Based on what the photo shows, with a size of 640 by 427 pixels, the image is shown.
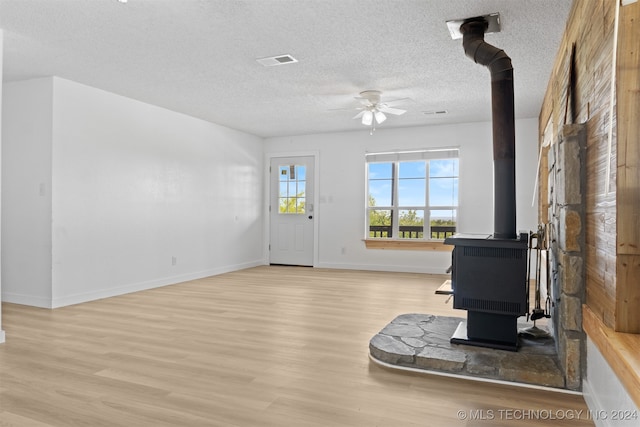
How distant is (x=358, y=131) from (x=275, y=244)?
2.59m

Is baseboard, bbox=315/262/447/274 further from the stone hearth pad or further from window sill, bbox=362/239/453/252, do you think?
the stone hearth pad

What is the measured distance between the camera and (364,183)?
7465 millimetres

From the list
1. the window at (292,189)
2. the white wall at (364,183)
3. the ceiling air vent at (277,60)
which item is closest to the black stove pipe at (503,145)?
the ceiling air vent at (277,60)

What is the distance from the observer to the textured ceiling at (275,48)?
9.78 feet

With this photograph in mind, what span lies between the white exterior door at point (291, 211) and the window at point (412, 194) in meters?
1.14

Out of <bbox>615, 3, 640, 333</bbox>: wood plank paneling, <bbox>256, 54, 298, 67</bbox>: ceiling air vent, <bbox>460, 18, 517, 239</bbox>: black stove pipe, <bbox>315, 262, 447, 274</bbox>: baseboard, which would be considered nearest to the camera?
<bbox>615, 3, 640, 333</bbox>: wood plank paneling

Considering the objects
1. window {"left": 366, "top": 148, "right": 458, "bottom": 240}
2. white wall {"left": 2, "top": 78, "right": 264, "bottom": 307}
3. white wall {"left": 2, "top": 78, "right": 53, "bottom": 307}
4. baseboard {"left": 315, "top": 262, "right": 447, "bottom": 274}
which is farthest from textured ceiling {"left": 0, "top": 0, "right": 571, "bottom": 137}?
baseboard {"left": 315, "top": 262, "right": 447, "bottom": 274}

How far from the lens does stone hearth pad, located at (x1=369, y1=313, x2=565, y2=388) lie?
249cm

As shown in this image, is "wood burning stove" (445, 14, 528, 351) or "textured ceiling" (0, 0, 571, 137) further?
"textured ceiling" (0, 0, 571, 137)

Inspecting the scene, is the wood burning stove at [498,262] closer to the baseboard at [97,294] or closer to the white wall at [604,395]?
the white wall at [604,395]

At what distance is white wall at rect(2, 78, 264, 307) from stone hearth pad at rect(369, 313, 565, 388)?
3516 mm

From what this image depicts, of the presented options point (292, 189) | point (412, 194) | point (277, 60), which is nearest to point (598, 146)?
point (277, 60)

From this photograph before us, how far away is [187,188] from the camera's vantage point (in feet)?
20.7

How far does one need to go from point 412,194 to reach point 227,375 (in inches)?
206
